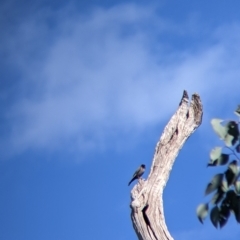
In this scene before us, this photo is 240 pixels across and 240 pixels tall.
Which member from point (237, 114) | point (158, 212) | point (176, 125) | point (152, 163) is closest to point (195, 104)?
point (176, 125)

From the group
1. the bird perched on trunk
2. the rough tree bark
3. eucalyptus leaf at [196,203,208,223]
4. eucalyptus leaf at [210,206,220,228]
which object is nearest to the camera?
eucalyptus leaf at [210,206,220,228]

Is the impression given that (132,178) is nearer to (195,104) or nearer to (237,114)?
(195,104)

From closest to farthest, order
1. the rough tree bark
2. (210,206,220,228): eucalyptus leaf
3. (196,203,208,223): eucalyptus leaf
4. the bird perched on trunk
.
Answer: (210,206,220,228): eucalyptus leaf, (196,203,208,223): eucalyptus leaf, the rough tree bark, the bird perched on trunk

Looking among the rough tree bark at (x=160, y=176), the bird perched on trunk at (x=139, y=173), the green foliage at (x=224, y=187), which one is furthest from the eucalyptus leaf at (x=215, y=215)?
the bird perched on trunk at (x=139, y=173)

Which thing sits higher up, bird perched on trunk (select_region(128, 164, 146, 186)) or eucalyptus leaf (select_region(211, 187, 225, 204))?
bird perched on trunk (select_region(128, 164, 146, 186))

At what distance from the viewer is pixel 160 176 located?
531 cm

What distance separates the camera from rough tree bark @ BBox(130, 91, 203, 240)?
513 centimetres

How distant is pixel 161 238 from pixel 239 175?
1.81 metres

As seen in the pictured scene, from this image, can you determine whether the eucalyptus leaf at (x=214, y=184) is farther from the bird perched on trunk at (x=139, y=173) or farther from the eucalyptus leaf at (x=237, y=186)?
the bird perched on trunk at (x=139, y=173)

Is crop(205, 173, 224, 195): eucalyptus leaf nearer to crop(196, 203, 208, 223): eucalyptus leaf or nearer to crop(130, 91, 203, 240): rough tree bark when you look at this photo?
crop(196, 203, 208, 223): eucalyptus leaf

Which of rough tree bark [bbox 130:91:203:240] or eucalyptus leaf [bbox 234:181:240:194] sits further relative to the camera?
rough tree bark [bbox 130:91:203:240]

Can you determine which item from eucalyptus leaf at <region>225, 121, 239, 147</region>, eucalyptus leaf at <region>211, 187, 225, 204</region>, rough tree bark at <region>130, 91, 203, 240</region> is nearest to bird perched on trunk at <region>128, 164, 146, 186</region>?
rough tree bark at <region>130, 91, 203, 240</region>

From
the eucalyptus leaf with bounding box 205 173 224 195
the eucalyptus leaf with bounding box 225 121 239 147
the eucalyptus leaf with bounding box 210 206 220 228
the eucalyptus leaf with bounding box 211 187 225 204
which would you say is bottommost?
the eucalyptus leaf with bounding box 210 206 220 228

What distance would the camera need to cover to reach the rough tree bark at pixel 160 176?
5133 millimetres
